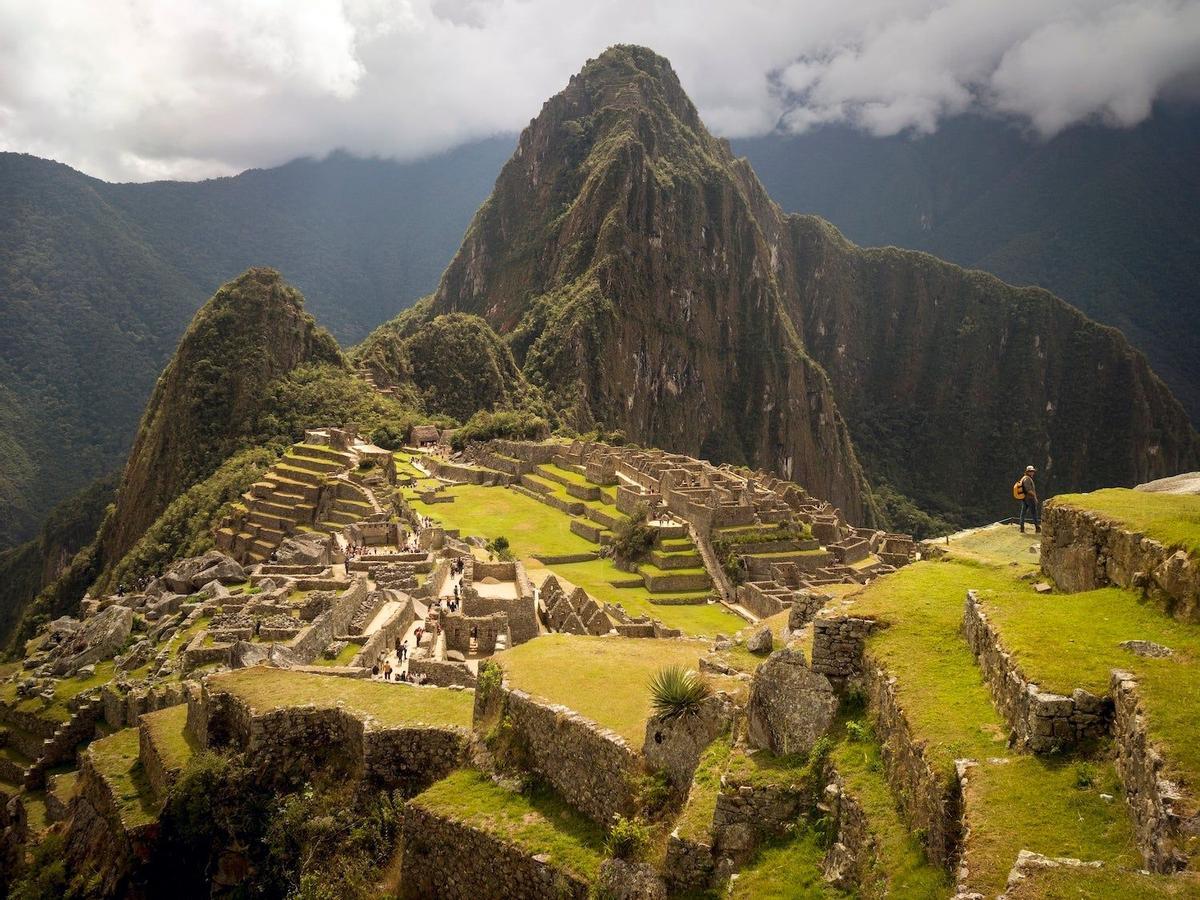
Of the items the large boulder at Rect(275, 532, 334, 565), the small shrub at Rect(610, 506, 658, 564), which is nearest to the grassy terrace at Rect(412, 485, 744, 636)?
the small shrub at Rect(610, 506, 658, 564)

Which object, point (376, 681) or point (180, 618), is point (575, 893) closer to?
point (376, 681)

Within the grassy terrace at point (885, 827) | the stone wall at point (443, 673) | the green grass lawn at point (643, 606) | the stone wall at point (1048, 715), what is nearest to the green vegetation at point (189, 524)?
the green grass lawn at point (643, 606)

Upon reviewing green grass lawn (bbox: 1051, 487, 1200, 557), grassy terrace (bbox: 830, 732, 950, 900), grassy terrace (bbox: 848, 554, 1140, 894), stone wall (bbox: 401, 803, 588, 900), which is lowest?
stone wall (bbox: 401, 803, 588, 900)

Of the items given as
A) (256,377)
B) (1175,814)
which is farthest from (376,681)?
(256,377)

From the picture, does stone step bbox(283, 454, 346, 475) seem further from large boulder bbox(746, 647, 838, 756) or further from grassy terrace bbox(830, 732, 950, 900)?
grassy terrace bbox(830, 732, 950, 900)

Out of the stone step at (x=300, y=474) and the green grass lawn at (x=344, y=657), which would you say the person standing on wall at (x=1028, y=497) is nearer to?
the green grass lawn at (x=344, y=657)

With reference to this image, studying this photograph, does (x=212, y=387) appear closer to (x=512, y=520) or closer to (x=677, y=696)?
(x=512, y=520)
